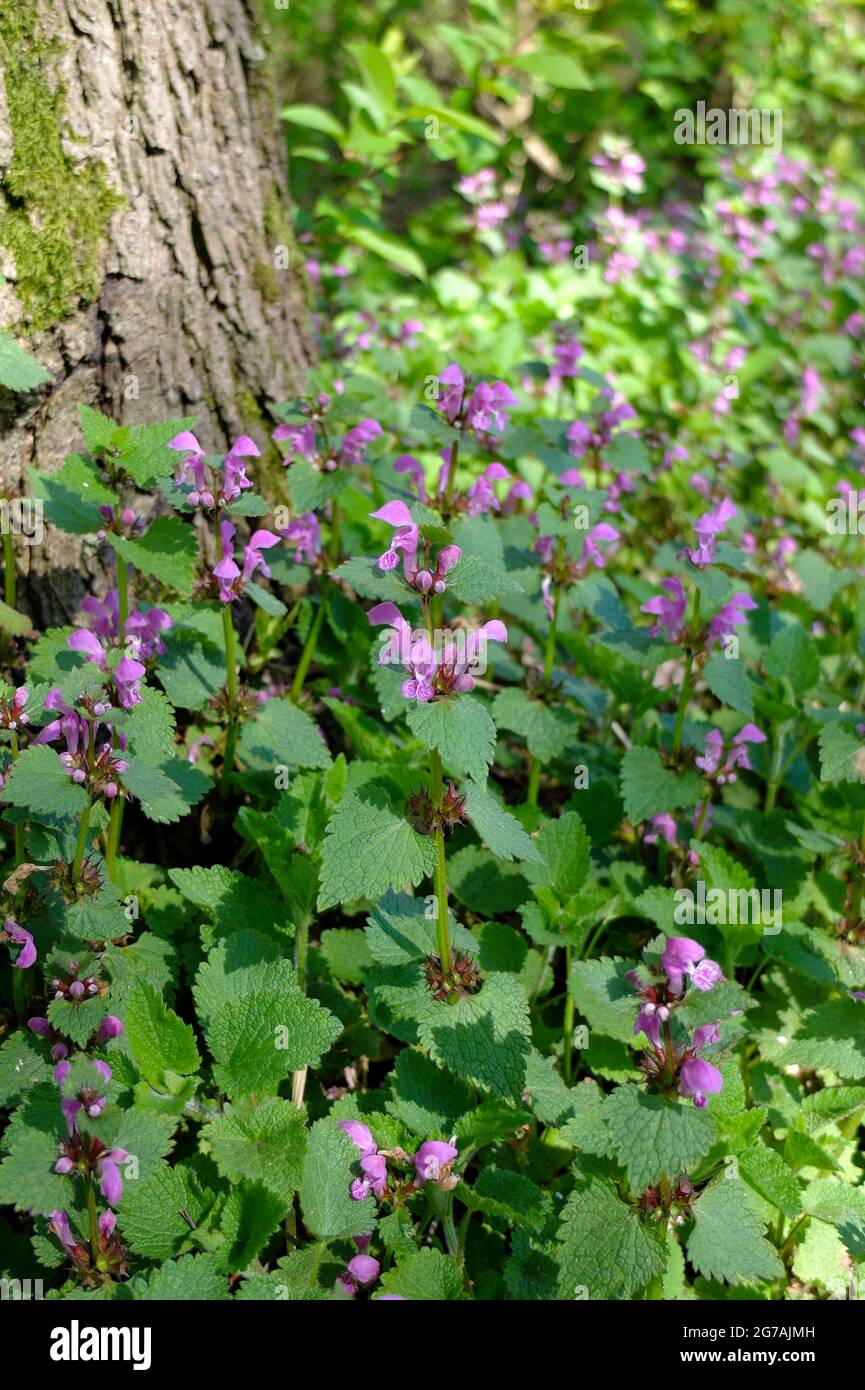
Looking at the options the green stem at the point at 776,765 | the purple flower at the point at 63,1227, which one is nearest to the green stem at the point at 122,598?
the purple flower at the point at 63,1227

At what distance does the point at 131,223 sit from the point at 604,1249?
7.90 feet

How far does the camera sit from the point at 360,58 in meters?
4.41

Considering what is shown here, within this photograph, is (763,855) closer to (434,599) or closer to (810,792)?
(810,792)

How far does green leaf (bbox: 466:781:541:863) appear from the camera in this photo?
1.82 meters

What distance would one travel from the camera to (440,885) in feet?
6.33

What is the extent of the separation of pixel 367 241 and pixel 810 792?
2870 millimetres

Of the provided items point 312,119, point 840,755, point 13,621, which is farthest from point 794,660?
point 312,119

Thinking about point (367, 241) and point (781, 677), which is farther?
point (367, 241)

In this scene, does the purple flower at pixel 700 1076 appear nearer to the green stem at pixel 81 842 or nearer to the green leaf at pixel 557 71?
the green stem at pixel 81 842

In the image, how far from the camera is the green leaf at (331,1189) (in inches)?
71.1

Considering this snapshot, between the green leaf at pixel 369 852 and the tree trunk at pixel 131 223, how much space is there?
3.87ft

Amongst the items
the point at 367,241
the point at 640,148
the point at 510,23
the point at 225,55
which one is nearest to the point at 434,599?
the point at 225,55

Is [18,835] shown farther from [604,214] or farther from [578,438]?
[604,214]

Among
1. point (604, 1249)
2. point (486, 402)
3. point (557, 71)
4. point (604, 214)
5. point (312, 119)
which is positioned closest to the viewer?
point (604, 1249)
